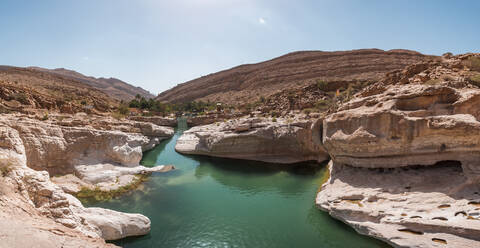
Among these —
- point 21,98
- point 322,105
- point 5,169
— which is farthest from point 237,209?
point 21,98

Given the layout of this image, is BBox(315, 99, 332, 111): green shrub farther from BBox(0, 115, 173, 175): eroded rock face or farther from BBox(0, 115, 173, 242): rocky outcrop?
BBox(0, 115, 173, 175): eroded rock face

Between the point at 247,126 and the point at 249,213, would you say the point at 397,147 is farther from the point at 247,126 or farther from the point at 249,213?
the point at 247,126

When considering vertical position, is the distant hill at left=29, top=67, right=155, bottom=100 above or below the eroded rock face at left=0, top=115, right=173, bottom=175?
above

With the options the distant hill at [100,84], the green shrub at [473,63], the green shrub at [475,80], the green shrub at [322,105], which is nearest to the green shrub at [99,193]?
the green shrub at [475,80]

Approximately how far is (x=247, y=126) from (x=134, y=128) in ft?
32.9

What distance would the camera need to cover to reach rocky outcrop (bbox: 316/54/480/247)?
17.2 feet

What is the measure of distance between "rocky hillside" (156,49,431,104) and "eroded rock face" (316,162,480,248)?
86.6ft

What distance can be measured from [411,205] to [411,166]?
1.84 m

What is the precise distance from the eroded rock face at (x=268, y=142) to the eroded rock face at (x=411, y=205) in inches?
203

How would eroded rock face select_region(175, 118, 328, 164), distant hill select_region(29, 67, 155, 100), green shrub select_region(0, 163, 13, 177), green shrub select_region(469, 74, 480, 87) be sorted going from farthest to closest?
distant hill select_region(29, 67, 155, 100)
eroded rock face select_region(175, 118, 328, 164)
green shrub select_region(469, 74, 480, 87)
green shrub select_region(0, 163, 13, 177)

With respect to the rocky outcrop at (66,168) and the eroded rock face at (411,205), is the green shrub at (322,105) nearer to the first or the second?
the eroded rock face at (411,205)

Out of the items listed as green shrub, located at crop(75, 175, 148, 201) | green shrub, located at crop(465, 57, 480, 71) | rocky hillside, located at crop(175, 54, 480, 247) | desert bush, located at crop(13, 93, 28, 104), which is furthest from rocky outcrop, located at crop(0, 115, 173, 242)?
green shrub, located at crop(465, 57, 480, 71)

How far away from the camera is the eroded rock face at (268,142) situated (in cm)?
1297

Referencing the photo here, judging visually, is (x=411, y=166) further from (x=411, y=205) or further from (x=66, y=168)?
(x=66, y=168)
